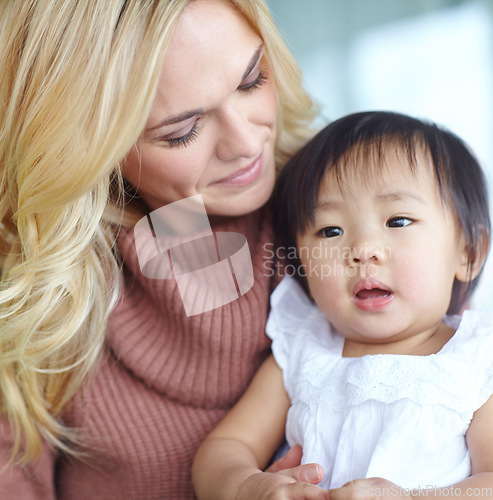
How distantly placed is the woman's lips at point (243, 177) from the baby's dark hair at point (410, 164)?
0.08m

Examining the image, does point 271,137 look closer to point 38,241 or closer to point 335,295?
point 335,295

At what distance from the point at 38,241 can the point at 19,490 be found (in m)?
0.49

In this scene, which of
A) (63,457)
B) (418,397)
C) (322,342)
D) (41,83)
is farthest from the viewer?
(63,457)

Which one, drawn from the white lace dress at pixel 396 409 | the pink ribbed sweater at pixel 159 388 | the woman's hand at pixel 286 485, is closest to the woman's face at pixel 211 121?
the pink ribbed sweater at pixel 159 388

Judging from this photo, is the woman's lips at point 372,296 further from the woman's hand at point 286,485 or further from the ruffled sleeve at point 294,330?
the woman's hand at point 286,485

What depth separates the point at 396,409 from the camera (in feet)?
3.04

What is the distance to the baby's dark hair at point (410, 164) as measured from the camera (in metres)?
1.05

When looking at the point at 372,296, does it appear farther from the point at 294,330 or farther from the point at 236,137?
the point at 236,137

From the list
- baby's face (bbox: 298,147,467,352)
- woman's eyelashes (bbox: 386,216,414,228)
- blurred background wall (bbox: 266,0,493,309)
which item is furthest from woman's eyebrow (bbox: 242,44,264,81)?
blurred background wall (bbox: 266,0,493,309)

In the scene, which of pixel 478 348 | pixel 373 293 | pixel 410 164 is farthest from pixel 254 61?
pixel 478 348

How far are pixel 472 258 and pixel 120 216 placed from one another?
2.26ft

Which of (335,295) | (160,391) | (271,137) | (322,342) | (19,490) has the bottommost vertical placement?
(19,490)

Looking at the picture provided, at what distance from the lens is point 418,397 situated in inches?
35.9

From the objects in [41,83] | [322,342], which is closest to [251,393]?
[322,342]
